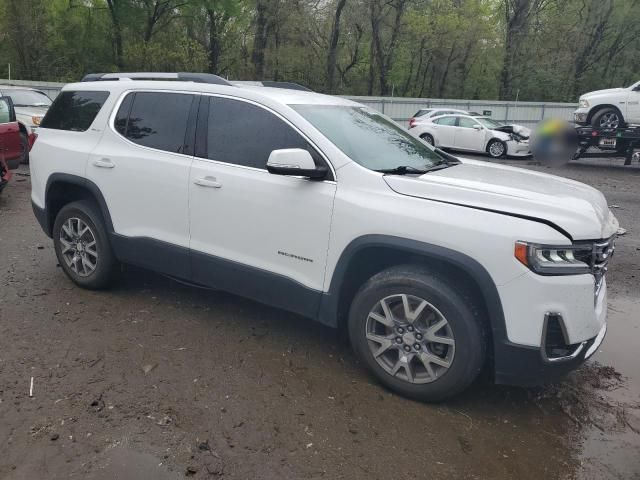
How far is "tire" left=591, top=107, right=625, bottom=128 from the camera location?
45.9 feet

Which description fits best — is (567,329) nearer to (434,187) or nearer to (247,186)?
(434,187)

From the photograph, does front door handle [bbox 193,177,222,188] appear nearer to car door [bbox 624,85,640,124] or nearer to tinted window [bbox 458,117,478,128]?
car door [bbox 624,85,640,124]

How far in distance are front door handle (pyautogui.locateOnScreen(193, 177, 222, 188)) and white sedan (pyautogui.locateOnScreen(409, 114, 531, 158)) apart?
1508 cm

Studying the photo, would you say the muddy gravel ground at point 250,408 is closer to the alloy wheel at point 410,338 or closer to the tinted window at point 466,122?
the alloy wheel at point 410,338

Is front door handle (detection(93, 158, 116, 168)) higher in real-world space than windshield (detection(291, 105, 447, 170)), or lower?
lower

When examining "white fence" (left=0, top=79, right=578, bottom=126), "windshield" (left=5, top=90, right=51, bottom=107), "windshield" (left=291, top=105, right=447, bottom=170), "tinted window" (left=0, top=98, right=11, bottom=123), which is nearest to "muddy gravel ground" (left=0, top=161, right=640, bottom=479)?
"windshield" (left=291, top=105, right=447, bottom=170)

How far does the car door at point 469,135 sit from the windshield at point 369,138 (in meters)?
14.4

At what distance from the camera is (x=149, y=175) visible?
13.6 ft

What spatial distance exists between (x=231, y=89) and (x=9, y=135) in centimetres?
744

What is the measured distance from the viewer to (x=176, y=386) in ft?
11.0

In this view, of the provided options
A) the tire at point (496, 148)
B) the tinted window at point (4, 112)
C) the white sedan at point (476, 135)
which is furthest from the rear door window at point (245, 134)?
the tire at point (496, 148)

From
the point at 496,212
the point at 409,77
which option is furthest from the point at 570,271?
the point at 409,77

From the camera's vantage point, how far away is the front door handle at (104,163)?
436 centimetres

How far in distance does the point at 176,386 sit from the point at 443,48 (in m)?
38.3
